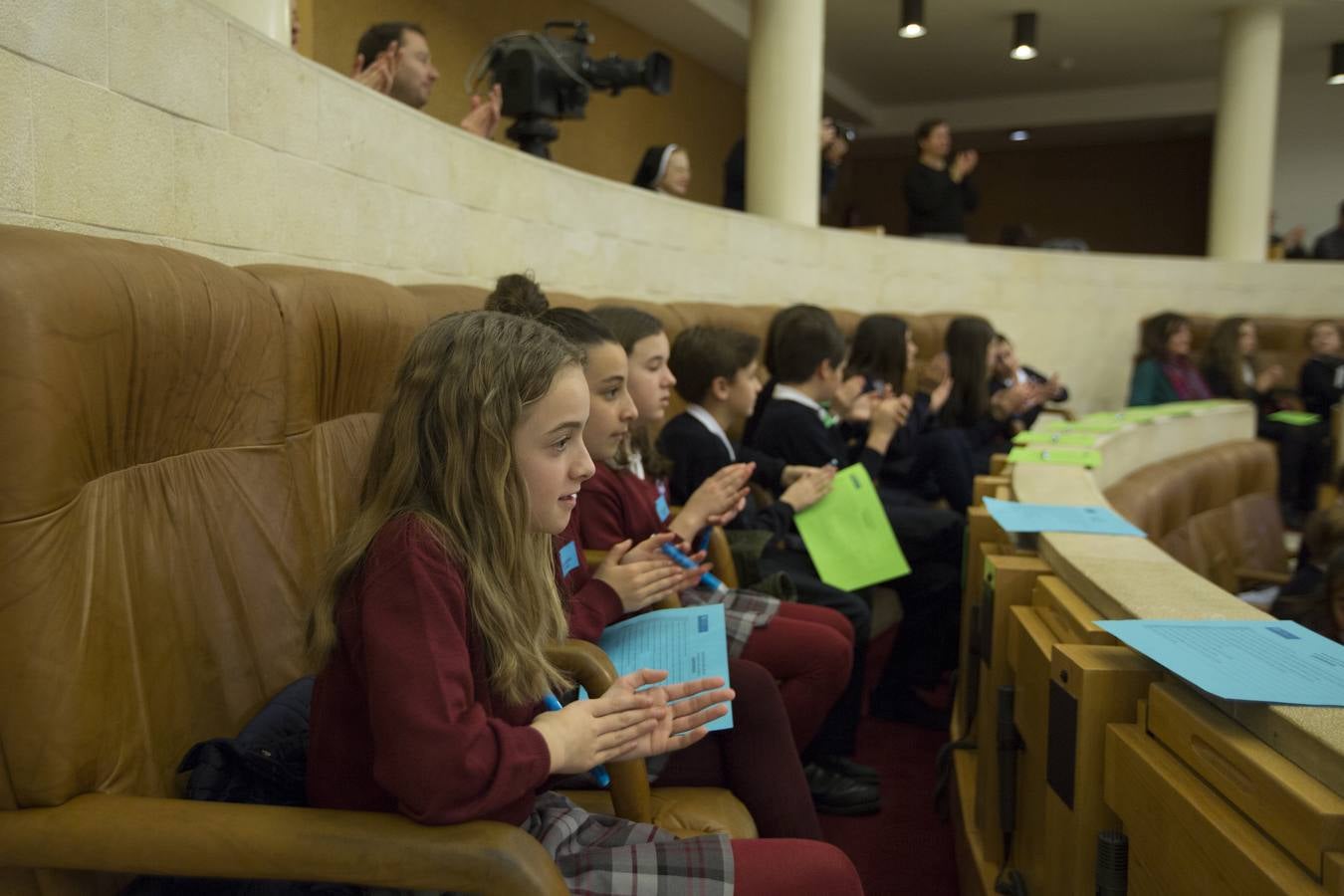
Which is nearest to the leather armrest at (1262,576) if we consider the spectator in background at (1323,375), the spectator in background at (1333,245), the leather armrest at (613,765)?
the leather armrest at (613,765)

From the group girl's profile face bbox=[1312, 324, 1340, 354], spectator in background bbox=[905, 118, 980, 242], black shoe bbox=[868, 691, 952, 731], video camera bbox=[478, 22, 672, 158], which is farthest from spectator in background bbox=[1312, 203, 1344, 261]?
black shoe bbox=[868, 691, 952, 731]

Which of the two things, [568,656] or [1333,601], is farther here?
[1333,601]

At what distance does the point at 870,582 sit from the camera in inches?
98.7

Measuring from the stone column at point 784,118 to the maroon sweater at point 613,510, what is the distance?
4.26 metres

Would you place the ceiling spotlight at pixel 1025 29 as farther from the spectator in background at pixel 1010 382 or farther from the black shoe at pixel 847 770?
the black shoe at pixel 847 770

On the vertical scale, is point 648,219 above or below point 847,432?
above

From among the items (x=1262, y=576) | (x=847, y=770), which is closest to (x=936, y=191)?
(x=1262, y=576)

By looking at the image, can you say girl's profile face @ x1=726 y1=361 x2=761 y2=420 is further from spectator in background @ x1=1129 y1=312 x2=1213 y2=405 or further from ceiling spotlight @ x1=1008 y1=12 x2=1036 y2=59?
ceiling spotlight @ x1=1008 y1=12 x2=1036 y2=59

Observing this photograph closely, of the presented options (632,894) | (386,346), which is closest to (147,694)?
(632,894)

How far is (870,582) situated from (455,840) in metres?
1.74

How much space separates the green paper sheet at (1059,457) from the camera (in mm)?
2577

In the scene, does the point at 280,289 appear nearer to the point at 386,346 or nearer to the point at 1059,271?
the point at 386,346

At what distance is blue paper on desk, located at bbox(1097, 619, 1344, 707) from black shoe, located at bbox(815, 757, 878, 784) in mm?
1290

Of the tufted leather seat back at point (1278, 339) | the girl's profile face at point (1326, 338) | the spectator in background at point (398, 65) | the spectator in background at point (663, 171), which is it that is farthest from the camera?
the tufted leather seat back at point (1278, 339)
